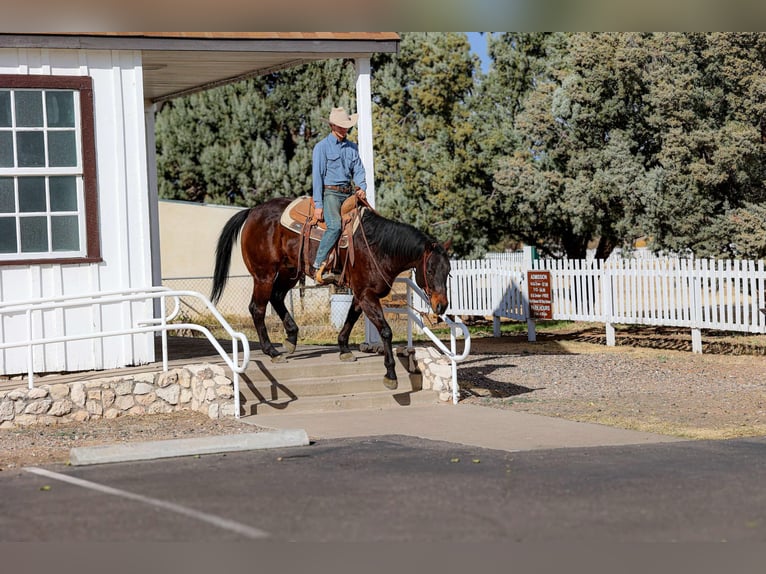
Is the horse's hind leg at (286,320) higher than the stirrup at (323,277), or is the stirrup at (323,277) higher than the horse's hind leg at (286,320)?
the stirrup at (323,277)

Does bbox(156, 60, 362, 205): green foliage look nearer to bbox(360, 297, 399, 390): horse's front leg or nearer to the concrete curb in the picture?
bbox(360, 297, 399, 390): horse's front leg

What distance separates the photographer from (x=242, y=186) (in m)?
35.6

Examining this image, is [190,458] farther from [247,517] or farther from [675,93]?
[675,93]

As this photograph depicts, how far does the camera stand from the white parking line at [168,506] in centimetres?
640

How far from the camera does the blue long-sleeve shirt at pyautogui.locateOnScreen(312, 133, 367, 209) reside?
12.9 m

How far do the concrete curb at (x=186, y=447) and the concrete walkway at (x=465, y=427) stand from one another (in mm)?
597

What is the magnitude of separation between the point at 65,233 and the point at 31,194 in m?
0.56

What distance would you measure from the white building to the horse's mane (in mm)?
2617

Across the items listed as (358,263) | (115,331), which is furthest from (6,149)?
(358,263)

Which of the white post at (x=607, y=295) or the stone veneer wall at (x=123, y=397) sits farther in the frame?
the white post at (x=607, y=295)

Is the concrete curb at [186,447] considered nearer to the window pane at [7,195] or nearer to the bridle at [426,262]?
the bridle at [426,262]

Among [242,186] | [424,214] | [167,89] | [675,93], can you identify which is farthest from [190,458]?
[242,186]

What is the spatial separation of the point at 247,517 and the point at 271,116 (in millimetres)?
29649

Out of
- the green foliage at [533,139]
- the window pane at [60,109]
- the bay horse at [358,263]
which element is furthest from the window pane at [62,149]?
the green foliage at [533,139]
